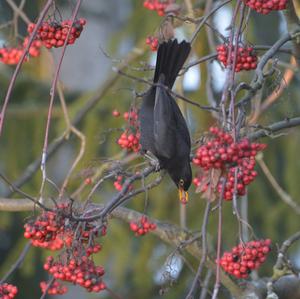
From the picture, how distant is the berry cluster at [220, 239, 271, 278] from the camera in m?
2.29

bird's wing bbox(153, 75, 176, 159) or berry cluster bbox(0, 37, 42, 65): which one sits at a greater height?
berry cluster bbox(0, 37, 42, 65)

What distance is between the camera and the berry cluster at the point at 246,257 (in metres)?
2.29

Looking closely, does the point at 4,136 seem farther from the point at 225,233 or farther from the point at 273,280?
the point at 273,280

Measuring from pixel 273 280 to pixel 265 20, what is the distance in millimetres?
2736

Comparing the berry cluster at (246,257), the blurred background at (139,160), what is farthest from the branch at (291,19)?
the blurred background at (139,160)

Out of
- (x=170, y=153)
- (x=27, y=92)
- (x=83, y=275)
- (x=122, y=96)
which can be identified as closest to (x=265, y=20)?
(x=122, y=96)

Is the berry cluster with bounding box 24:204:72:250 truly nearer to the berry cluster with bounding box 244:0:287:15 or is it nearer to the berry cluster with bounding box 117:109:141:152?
the berry cluster with bounding box 117:109:141:152

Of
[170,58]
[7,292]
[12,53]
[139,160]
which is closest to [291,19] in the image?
[170,58]

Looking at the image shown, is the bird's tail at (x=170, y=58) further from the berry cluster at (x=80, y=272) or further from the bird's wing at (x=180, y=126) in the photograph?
the berry cluster at (x=80, y=272)

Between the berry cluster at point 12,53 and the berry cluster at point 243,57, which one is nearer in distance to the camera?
the berry cluster at point 243,57

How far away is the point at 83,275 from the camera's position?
2.21 metres

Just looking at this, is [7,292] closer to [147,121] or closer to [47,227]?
[47,227]

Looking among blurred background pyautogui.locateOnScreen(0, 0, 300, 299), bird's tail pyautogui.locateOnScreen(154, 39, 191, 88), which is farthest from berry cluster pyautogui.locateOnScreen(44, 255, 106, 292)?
blurred background pyautogui.locateOnScreen(0, 0, 300, 299)

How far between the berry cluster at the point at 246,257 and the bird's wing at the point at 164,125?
457 millimetres
